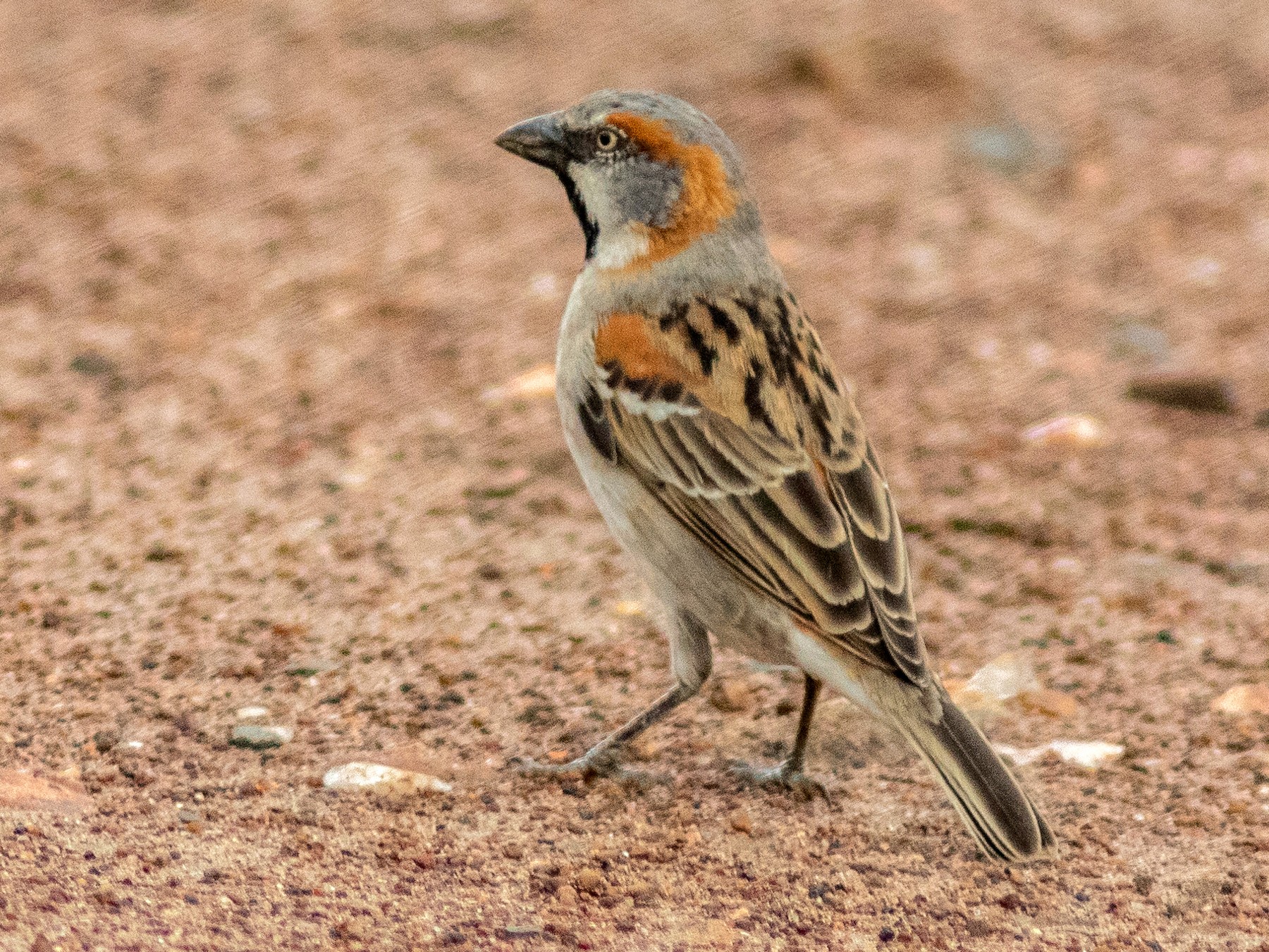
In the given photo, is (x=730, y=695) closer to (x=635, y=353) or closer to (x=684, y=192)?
(x=635, y=353)

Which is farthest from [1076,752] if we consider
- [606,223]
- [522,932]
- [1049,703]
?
[606,223]

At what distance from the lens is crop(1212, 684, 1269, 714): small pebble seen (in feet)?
16.6

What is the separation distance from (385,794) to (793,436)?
1.51 meters

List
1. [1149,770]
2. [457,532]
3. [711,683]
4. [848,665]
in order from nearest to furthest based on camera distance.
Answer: [848,665], [1149,770], [711,683], [457,532]

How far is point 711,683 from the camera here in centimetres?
533

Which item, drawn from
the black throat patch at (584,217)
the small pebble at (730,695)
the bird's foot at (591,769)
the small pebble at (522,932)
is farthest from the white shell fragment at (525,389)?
the small pebble at (522,932)

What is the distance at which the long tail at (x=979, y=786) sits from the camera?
13.3ft

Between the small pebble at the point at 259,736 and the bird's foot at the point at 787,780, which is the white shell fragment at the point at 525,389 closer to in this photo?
the small pebble at the point at 259,736

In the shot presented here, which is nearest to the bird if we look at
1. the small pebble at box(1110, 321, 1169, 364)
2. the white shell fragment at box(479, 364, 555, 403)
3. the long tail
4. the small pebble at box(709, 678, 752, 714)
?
the long tail

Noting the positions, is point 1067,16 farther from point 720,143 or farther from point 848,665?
point 848,665

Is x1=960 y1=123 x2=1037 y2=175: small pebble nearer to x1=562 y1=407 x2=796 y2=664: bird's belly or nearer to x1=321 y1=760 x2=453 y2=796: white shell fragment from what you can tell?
x1=562 y1=407 x2=796 y2=664: bird's belly

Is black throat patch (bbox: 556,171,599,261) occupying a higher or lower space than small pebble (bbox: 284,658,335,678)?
higher

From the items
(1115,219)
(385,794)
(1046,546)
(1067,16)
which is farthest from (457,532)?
(1067,16)

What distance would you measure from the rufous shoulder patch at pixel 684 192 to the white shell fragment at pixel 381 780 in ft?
5.40
